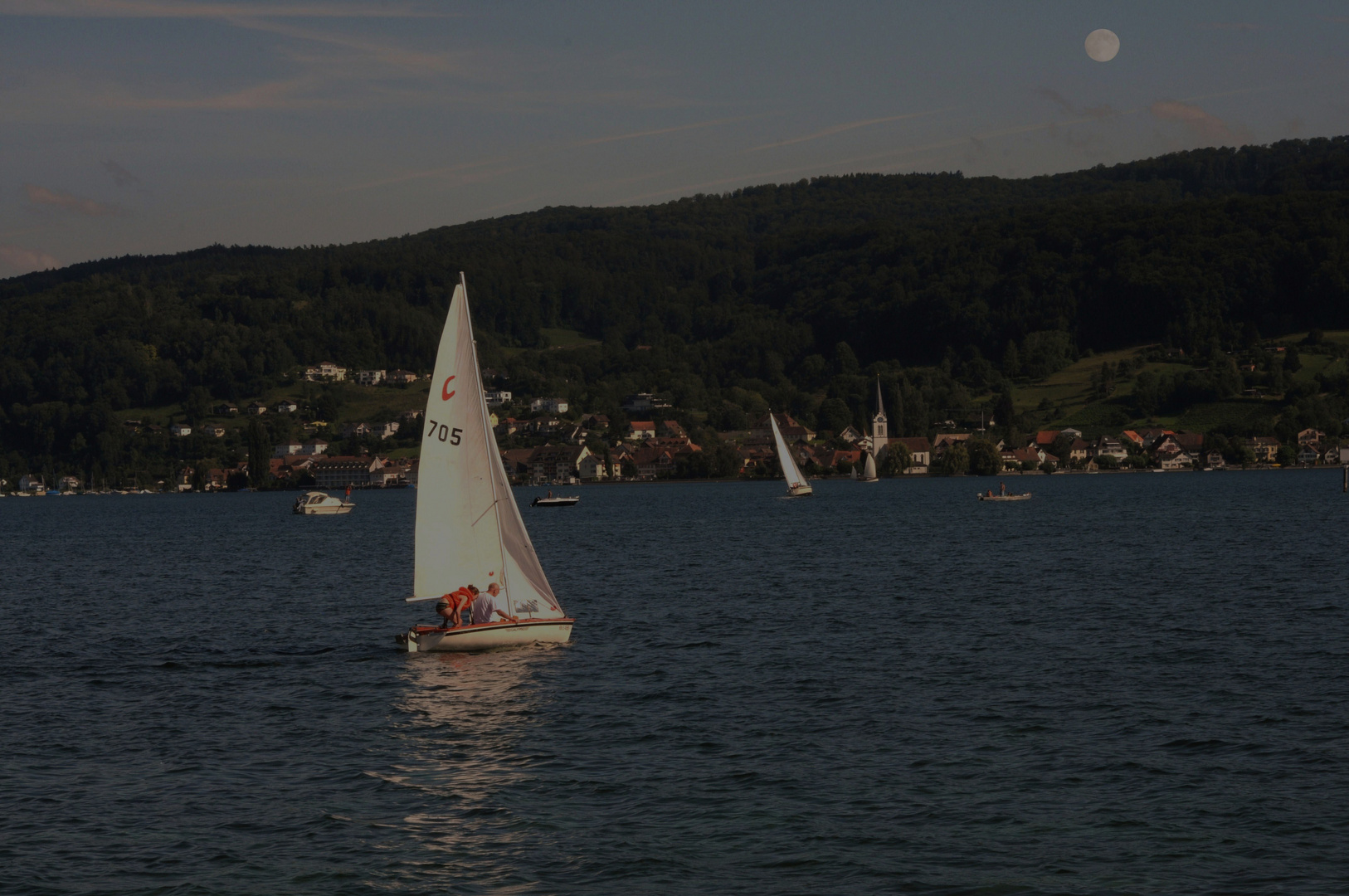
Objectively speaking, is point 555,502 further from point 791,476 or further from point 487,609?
point 487,609

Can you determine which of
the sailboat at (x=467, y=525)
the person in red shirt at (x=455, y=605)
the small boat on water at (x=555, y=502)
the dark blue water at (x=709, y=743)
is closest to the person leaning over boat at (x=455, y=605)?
the person in red shirt at (x=455, y=605)

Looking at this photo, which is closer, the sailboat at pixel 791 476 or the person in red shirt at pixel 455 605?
the person in red shirt at pixel 455 605

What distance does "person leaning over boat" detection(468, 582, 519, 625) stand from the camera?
34.8m

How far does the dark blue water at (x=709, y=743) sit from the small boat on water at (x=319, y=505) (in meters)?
100

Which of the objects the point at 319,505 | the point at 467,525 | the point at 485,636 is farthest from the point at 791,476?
the point at 485,636

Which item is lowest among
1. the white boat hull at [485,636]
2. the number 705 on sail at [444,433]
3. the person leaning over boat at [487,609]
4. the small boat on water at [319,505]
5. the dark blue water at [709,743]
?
the dark blue water at [709,743]

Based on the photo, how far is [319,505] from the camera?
159 meters

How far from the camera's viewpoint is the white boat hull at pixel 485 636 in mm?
34750

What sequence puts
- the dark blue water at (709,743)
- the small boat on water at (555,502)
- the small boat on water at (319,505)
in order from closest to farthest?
the dark blue water at (709,743), the small boat on water at (319,505), the small boat on water at (555,502)

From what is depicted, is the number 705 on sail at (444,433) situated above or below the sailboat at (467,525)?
above

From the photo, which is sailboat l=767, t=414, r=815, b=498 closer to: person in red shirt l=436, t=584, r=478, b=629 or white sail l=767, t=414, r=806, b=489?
white sail l=767, t=414, r=806, b=489

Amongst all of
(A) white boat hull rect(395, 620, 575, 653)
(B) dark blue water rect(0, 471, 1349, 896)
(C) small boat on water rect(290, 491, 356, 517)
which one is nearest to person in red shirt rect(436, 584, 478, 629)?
(A) white boat hull rect(395, 620, 575, 653)

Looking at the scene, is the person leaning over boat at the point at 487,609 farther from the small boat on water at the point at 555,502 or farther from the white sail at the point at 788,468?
the small boat on water at the point at 555,502

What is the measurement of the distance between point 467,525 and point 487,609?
2.15 metres
